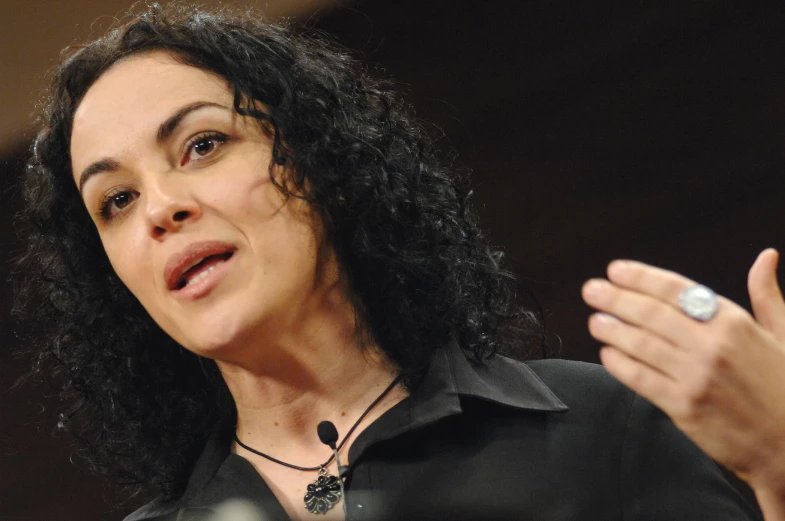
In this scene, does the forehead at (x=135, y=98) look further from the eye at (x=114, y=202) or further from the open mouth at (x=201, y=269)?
the open mouth at (x=201, y=269)

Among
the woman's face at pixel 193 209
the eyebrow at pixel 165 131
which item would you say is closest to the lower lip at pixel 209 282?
the woman's face at pixel 193 209

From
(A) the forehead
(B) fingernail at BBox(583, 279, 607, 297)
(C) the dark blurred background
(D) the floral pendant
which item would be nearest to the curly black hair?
(A) the forehead

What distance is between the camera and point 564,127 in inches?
111

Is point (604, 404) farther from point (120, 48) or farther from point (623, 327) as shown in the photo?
point (120, 48)

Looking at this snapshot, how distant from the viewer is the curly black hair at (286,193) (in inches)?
73.9

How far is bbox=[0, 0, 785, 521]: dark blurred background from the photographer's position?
261cm

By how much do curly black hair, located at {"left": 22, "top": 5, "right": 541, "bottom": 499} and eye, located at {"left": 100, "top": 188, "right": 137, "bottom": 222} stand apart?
196mm

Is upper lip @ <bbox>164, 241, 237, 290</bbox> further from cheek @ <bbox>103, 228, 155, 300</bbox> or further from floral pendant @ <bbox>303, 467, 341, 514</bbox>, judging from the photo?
floral pendant @ <bbox>303, 467, 341, 514</bbox>

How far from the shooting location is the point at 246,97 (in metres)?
1.87

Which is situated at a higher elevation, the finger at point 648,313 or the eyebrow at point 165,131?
the eyebrow at point 165,131

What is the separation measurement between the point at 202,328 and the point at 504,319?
612 mm

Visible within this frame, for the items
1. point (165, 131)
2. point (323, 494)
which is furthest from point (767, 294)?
point (165, 131)

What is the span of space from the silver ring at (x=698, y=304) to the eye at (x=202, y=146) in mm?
911

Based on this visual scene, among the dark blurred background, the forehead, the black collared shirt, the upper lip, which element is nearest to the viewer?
the black collared shirt
